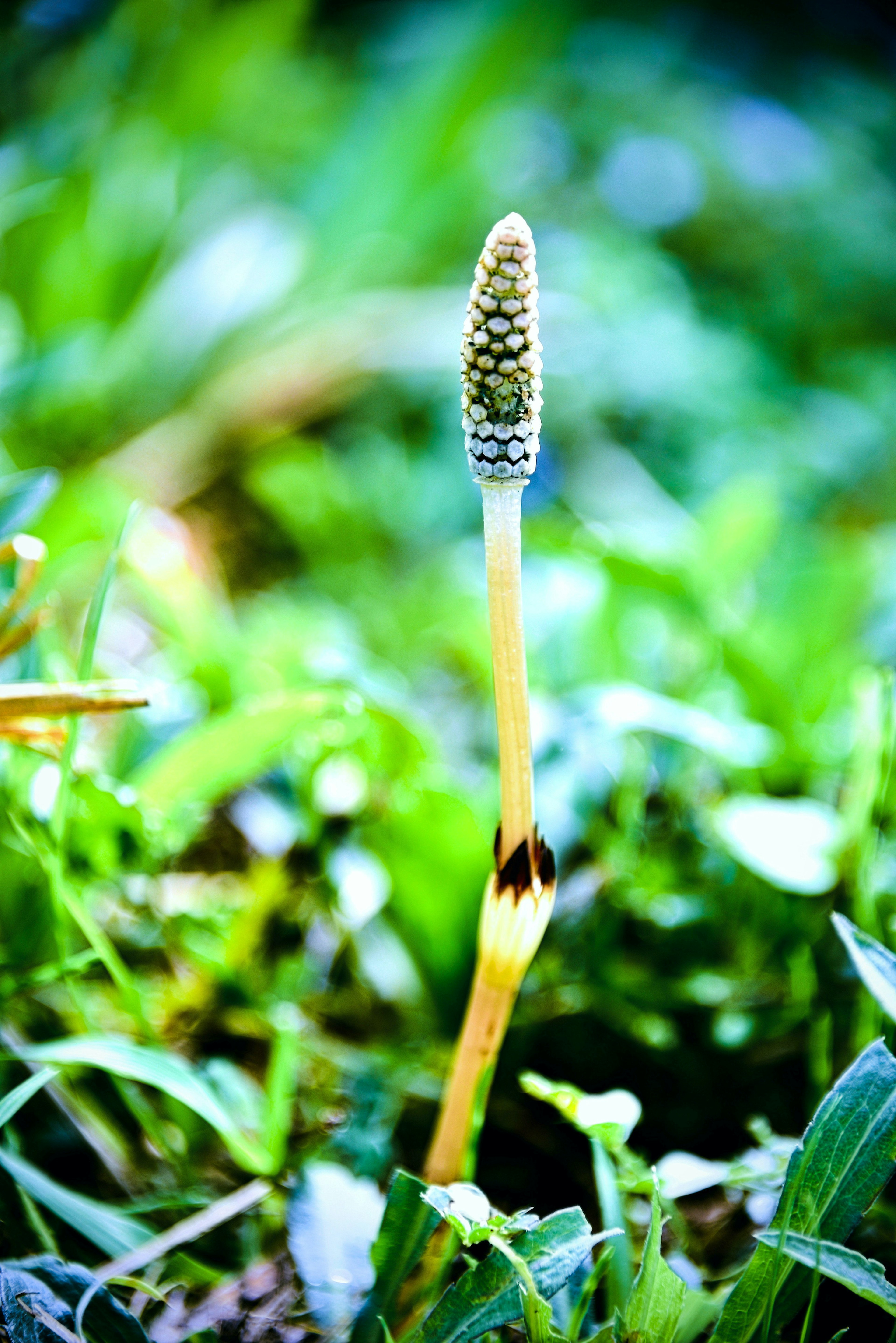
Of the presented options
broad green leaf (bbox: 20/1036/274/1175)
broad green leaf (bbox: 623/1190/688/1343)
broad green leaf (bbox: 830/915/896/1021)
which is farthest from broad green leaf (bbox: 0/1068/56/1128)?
broad green leaf (bbox: 830/915/896/1021)

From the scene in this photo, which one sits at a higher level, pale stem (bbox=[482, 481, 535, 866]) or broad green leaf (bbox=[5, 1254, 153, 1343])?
pale stem (bbox=[482, 481, 535, 866])

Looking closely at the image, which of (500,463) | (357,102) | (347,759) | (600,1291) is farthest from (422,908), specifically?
(357,102)

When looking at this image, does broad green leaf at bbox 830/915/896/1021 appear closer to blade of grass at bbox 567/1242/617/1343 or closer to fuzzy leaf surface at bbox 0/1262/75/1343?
blade of grass at bbox 567/1242/617/1343

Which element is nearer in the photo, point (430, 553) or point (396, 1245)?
point (396, 1245)

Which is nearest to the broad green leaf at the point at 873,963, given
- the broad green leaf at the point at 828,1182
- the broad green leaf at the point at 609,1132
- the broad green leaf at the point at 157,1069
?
the broad green leaf at the point at 828,1182

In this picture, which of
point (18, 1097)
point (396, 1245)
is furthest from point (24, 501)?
point (396, 1245)

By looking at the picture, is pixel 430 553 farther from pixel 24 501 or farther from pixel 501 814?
pixel 501 814

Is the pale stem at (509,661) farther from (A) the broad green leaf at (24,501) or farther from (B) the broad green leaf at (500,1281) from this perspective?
(A) the broad green leaf at (24,501)
